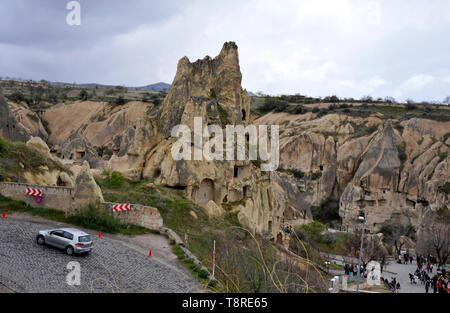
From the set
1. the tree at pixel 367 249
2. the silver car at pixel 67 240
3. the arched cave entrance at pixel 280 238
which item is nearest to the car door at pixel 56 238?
the silver car at pixel 67 240

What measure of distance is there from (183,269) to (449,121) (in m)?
58.4

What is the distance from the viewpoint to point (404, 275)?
24.0 metres

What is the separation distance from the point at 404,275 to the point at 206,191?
13545mm

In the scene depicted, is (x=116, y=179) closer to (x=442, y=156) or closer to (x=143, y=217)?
(x=143, y=217)

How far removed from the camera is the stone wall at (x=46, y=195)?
1438 centimetres

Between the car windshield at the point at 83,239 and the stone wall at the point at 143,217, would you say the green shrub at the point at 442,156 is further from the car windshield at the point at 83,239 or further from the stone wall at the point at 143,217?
the car windshield at the point at 83,239

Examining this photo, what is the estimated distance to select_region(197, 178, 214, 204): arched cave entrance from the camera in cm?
2227

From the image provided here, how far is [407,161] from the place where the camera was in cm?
5128

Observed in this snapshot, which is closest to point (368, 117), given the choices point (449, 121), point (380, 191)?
point (449, 121)

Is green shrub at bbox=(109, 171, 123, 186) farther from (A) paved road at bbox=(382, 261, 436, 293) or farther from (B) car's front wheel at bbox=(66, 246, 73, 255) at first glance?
(A) paved road at bbox=(382, 261, 436, 293)

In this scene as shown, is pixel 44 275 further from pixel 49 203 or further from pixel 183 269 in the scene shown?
pixel 49 203

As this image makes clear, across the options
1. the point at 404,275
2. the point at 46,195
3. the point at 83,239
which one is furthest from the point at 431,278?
the point at 46,195

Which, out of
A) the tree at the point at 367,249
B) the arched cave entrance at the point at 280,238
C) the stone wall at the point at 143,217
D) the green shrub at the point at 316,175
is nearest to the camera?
the stone wall at the point at 143,217

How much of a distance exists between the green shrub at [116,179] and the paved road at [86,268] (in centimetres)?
1012
